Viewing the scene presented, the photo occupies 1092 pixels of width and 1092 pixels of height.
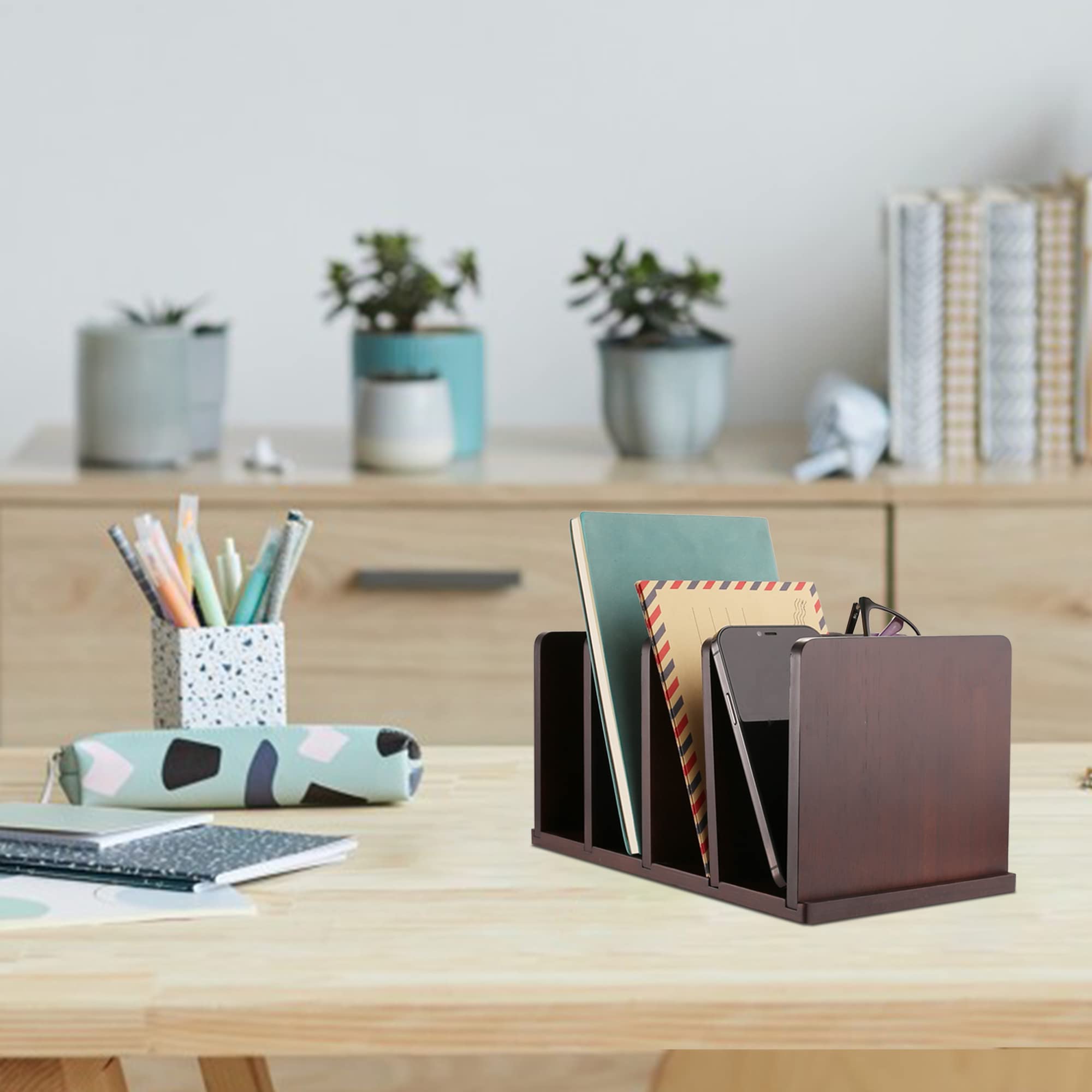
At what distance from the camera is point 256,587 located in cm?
125

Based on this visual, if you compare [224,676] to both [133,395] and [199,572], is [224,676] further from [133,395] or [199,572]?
[133,395]

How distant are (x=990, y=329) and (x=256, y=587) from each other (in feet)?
4.72

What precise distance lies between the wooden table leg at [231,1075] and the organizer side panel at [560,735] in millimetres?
473

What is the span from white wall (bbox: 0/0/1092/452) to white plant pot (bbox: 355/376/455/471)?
0.50m

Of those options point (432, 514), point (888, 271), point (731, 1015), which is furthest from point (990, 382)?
point (731, 1015)

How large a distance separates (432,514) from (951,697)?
1.35 m

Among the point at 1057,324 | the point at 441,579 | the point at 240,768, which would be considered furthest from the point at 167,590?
the point at 1057,324

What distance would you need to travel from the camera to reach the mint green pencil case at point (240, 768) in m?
1.15

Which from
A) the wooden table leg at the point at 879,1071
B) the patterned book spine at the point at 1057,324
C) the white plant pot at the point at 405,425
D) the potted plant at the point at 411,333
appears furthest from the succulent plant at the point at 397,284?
the wooden table leg at the point at 879,1071

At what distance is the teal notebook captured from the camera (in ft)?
3.42

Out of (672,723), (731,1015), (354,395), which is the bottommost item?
(731,1015)

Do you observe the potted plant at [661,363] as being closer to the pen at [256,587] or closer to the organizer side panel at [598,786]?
the pen at [256,587]

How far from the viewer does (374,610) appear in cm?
232

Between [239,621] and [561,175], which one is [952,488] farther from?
[239,621]
